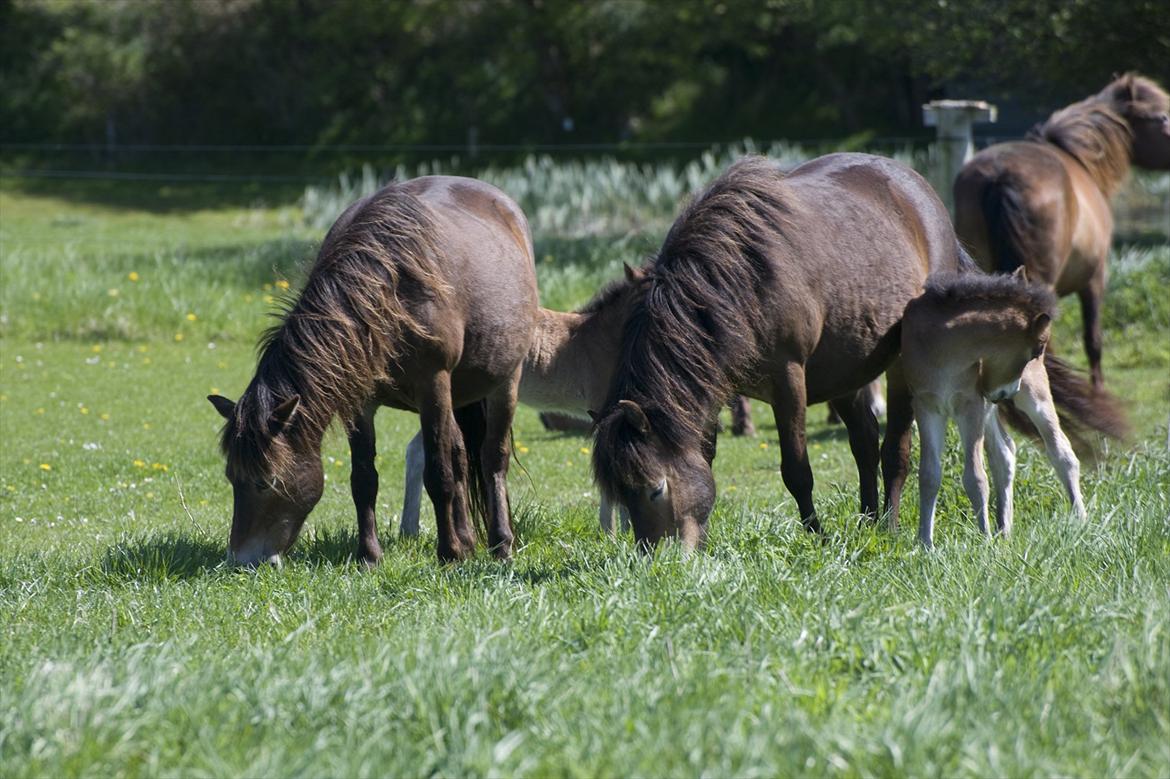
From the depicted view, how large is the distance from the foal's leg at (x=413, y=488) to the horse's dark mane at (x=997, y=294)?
9.02 ft

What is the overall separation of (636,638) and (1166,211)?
60.7 feet

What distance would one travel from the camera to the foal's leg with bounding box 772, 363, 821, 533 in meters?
5.77

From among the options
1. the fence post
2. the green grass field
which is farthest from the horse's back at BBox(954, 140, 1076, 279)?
the green grass field

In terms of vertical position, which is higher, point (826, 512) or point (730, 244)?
point (730, 244)

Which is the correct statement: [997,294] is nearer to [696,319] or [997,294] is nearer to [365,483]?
[696,319]

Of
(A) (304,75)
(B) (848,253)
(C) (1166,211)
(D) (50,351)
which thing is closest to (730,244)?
(B) (848,253)

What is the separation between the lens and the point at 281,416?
18.3 ft

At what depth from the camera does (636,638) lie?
4.24m

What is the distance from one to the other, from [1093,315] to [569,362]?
515 centimetres

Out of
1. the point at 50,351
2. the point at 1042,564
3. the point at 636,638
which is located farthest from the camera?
the point at 50,351

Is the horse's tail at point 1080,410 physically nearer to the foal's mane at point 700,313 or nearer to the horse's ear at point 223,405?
the foal's mane at point 700,313

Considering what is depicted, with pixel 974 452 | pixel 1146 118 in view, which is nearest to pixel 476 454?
pixel 974 452

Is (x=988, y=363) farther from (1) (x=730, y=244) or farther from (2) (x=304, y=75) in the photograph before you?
(2) (x=304, y=75)

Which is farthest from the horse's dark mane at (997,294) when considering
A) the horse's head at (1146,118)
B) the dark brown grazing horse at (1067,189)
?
the horse's head at (1146,118)
